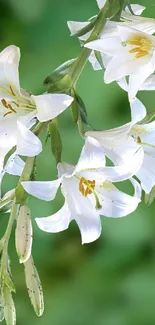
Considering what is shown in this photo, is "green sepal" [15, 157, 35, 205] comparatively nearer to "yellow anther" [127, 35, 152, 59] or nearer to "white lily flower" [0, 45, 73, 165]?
"white lily flower" [0, 45, 73, 165]

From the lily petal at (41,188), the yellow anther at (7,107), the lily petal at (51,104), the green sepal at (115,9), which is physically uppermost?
the green sepal at (115,9)

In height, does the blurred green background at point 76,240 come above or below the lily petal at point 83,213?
below

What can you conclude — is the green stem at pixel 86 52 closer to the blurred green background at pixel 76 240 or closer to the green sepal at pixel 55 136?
the green sepal at pixel 55 136

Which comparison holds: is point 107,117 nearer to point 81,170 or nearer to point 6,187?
point 6,187

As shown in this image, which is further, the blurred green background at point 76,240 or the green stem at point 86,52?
the blurred green background at point 76,240

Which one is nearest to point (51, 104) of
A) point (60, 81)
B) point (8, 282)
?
point (60, 81)

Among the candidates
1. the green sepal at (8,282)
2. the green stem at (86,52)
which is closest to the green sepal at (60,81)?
the green stem at (86,52)
